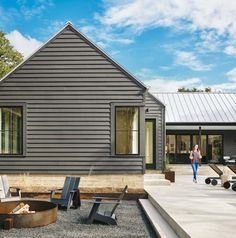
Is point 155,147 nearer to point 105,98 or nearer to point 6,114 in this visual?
point 105,98

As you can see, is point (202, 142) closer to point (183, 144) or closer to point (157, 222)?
point (183, 144)

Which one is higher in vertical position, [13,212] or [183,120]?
[183,120]

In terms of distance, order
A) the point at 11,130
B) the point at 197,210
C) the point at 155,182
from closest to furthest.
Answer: the point at 197,210 < the point at 155,182 < the point at 11,130

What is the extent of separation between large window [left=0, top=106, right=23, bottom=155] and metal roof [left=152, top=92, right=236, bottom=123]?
11.3 meters

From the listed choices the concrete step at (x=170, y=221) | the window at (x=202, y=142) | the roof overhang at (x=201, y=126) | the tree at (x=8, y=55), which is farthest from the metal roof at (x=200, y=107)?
the concrete step at (x=170, y=221)

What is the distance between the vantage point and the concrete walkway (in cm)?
760

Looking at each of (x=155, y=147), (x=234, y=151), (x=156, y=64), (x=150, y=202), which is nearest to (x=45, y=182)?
(x=150, y=202)

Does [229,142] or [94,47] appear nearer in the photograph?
[94,47]

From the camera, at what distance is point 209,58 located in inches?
2121

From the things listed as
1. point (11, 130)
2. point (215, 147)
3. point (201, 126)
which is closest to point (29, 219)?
point (11, 130)

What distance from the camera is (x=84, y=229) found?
9.16 metres

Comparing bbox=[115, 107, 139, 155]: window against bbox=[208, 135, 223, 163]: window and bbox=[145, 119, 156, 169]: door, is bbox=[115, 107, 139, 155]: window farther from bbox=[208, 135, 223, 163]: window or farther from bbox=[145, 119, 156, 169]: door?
bbox=[208, 135, 223, 163]: window

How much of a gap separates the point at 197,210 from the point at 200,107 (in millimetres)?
18296

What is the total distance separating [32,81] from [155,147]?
7454mm
